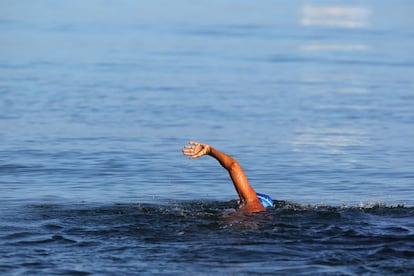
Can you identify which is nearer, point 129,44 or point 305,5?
point 129,44

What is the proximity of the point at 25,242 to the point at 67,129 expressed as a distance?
27.0 ft

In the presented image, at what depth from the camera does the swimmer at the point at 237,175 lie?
1175 centimetres

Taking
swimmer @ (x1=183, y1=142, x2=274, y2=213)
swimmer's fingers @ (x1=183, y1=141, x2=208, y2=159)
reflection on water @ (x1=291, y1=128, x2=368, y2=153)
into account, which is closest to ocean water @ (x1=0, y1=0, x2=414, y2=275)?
reflection on water @ (x1=291, y1=128, x2=368, y2=153)

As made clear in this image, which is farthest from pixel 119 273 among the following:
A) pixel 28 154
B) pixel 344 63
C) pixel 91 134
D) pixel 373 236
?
pixel 344 63

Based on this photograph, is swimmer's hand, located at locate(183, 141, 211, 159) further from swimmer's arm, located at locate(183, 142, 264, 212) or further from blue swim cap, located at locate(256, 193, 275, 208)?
blue swim cap, located at locate(256, 193, 275, 208)

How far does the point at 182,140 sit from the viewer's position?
61.3 feet

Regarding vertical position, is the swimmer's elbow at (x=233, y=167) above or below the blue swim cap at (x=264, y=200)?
above

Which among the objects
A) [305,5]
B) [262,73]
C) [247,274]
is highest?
[305,5]

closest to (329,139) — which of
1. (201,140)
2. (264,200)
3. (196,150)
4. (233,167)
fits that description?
(201,140)

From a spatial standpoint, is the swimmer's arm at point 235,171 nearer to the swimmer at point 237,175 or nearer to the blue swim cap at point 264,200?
the swimmer at point 237,175

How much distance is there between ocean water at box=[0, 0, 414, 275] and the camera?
11.1 metres

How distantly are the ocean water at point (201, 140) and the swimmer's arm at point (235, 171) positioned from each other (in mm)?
213

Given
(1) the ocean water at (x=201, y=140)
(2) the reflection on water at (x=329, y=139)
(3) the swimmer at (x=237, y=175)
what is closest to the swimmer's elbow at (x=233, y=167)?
(3) the swimmer at (x=237, y=175)

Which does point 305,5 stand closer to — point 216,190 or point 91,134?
point 91,134
